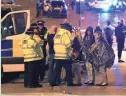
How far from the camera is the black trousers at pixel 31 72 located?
12.5 meters

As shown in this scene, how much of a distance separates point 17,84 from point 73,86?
1.62m

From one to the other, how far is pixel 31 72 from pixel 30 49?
62 cm

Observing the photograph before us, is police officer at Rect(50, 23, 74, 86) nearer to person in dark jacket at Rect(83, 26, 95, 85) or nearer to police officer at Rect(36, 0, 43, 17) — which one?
person in dark jacket at Rect(83, 26, 95, 85)

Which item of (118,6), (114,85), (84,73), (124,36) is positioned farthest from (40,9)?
(114,85)

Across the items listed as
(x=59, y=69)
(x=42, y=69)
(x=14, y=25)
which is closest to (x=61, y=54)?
(x=59, y=69)

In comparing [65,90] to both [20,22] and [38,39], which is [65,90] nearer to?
[38,39]

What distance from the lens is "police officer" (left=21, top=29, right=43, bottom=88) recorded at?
1237cm

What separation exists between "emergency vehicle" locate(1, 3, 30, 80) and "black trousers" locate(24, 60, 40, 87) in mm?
450

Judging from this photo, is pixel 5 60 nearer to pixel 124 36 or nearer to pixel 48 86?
pixel 48 86

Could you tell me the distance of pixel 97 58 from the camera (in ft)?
42.0

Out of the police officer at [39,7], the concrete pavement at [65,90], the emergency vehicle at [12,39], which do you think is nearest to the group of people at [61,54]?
the concrete pavement at [65,90]

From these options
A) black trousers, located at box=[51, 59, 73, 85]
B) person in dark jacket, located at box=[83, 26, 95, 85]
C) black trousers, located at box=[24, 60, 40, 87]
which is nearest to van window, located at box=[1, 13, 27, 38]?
black trousers, located at box=[24, 60, 40, 87]

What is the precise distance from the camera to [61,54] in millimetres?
12461

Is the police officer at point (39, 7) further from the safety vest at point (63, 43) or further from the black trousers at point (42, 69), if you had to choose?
the safety vest at point (63, 43)
